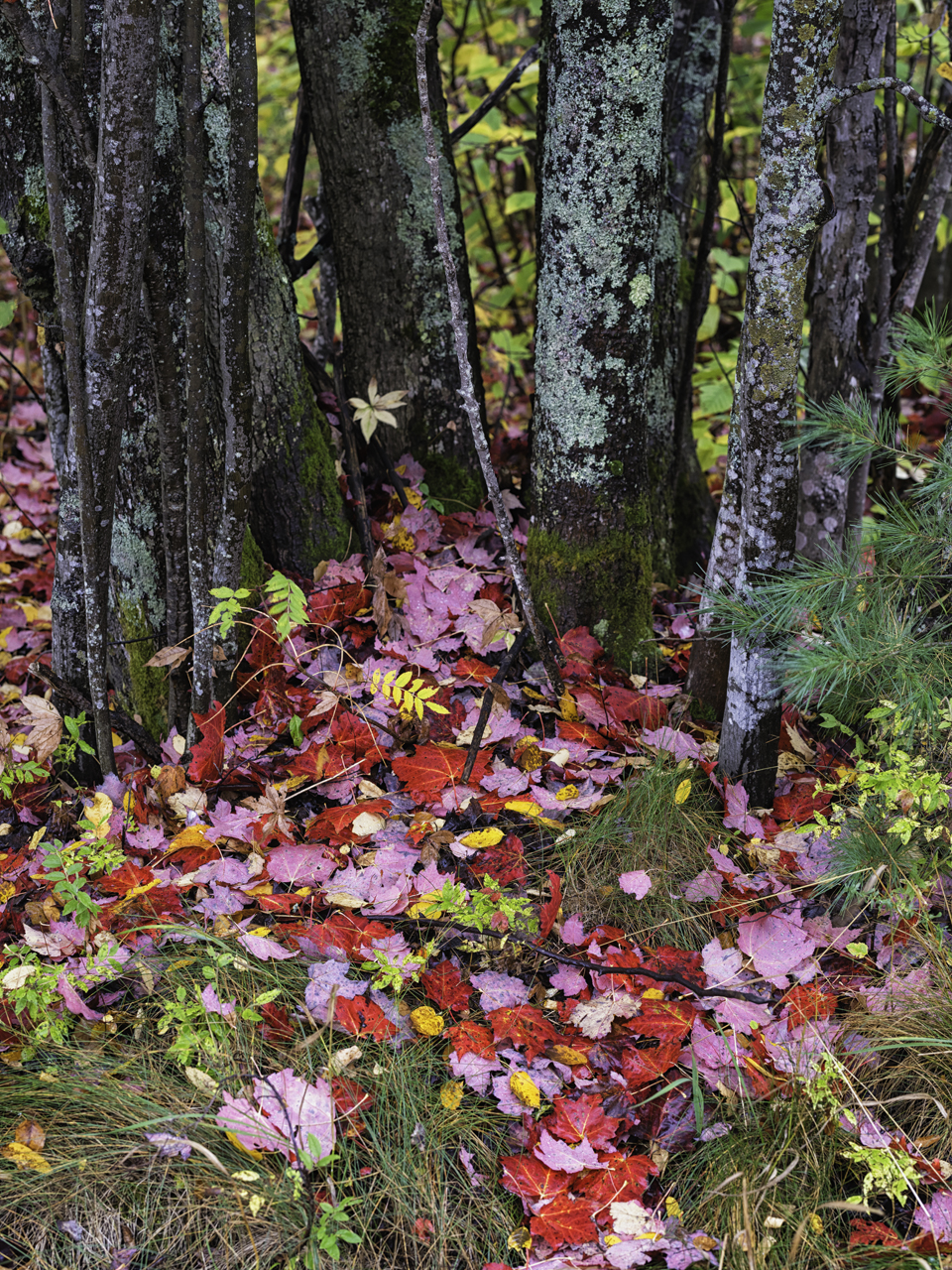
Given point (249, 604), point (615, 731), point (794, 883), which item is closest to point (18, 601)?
point (249, 604)

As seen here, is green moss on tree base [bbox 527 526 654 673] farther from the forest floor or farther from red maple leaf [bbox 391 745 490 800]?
red maple leaf [bbox 391 745 490 800]

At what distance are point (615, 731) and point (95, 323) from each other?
5.26ft

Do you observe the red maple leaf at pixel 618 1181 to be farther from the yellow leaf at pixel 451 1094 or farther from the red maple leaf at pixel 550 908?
the red maple leaf at pixel 550 908

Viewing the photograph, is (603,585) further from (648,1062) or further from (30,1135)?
(30,1135)

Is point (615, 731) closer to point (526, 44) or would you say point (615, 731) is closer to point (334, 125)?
point (334, 125)

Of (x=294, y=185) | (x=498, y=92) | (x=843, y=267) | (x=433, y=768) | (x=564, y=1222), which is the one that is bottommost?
(x=564, y=1222)

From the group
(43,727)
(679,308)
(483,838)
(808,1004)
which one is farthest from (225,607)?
(679,308)

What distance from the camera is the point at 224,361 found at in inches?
88.0

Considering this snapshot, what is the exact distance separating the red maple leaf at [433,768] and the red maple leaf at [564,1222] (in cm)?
95

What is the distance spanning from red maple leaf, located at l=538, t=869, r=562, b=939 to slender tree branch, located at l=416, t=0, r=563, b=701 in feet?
1.96

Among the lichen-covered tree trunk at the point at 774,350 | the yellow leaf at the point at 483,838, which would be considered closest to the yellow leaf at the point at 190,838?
the yellow leaf at the point at 483,838

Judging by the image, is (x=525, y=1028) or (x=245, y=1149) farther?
(x=525, y=1028)

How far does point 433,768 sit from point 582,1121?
0.88 meters

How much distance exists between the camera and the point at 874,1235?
156 centimetres
